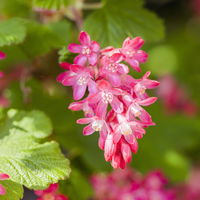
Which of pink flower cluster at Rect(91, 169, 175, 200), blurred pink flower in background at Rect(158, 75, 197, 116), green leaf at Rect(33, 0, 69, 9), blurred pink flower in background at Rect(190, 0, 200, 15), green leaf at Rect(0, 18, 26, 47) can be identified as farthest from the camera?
blurred pink flower in background at Rect(190, 0, 200, 15)

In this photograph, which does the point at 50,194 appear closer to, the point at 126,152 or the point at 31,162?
the point at 31,162

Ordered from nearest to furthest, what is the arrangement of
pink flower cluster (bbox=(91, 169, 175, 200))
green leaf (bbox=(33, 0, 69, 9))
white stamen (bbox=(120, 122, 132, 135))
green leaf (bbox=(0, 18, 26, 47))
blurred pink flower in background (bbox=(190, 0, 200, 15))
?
white stamen (bbox=(120, 122, 132, 135)), green leaf (bbox=(0, 18, 26, 47)), green leaf (bbox=(33, 0, 69, 9)), pink flower cluster (bbox=(91, 169, 175, 200)), blurred pink flower in background (bbox=(190, 0, 200, 15))

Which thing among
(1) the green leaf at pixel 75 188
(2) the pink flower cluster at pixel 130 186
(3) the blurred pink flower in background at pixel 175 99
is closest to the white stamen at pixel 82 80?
(1) the green leaf at pixel 75 188

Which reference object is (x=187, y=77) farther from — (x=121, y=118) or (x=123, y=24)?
(x=121, y=118)

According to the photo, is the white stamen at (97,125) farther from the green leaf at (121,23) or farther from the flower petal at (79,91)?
the green leaf at (121,23)

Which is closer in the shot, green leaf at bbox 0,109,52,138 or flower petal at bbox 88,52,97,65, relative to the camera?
flower petal at bbox 88,52,97,65

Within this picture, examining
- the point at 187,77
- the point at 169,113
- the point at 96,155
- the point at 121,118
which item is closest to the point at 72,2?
the point at 121,118

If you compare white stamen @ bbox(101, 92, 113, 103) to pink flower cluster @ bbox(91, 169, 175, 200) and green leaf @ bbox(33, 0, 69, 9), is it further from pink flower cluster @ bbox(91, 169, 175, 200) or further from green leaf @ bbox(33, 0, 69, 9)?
pink flower cluster @ bbox(91, 169, 175, 200)

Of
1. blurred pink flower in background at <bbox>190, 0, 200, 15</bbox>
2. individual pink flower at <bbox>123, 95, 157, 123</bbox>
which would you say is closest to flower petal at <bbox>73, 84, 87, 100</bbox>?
individual pink flower at <bbox>123, 95, 157, 123</bbox>
